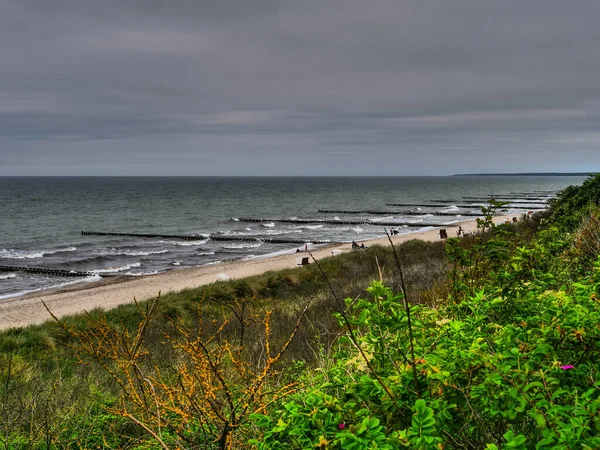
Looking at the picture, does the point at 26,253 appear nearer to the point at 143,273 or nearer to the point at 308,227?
the point at 143,273

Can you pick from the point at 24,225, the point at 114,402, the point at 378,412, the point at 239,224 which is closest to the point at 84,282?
the point at 114,402

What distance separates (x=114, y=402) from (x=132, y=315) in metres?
9.67

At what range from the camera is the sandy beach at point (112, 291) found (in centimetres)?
2014

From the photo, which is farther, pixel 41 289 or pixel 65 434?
pixel 41 289

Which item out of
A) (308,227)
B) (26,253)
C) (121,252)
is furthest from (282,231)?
(26,253)

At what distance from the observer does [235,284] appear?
17547 mm

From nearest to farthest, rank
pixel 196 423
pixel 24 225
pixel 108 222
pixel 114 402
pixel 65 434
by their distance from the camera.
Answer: pixel 196 423 → pixel 65 434 → pixel 114 402 → pixel 24 225 → pixel 108 222

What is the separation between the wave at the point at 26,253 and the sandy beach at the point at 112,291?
14363 millimetres

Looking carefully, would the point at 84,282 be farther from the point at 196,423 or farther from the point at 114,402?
the point at 196,423

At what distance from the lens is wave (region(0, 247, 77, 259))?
38647 millimetres

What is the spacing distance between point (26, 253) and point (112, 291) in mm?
21041

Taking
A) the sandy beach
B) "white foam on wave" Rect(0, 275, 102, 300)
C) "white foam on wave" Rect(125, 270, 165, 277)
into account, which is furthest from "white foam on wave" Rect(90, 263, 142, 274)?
the sandy beach

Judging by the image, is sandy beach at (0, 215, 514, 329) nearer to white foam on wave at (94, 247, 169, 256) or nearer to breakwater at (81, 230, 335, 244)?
white foam on wave at (94, 247, 169, 256)

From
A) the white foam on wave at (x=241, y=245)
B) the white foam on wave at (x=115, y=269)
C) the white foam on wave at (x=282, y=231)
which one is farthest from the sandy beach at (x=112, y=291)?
the white foam on wave at (x=282, y=231)
